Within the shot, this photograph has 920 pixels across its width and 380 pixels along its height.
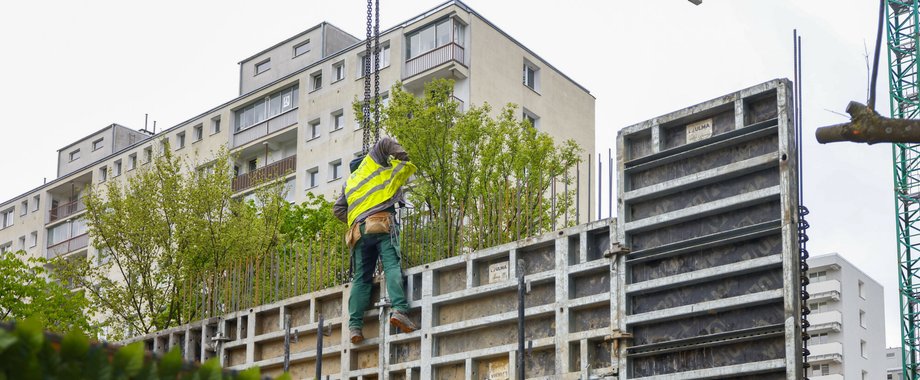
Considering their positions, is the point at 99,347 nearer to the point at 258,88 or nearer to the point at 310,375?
the point at 310,375

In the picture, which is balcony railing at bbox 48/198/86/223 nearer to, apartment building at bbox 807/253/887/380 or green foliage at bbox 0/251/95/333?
green foliage at bbox 0/251/95/333

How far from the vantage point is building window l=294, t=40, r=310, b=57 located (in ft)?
165

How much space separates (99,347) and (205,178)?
2158cm

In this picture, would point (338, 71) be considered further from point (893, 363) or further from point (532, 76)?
point (893, 363)

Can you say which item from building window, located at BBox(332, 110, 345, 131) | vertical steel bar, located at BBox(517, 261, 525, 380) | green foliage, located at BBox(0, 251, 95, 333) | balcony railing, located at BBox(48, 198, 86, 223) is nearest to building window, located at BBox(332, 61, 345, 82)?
building window, located at BBox(332, 110, 345, 131)

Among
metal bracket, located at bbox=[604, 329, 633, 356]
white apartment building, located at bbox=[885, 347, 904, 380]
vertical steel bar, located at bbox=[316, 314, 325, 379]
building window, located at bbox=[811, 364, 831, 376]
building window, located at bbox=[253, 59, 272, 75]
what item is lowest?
metal bracket, located at bbox=[604, 329, 633, 356]

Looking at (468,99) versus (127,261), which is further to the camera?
(468,99)

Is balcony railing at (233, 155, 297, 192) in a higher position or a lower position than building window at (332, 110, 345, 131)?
lower

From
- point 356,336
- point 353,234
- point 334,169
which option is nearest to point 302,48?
point 334,169

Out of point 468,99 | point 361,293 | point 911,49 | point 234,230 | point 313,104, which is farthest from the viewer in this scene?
point 911,49

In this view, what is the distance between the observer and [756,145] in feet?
37.5

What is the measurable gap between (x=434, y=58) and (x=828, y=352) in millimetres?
37253

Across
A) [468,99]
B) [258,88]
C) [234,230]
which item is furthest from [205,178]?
[258,88]

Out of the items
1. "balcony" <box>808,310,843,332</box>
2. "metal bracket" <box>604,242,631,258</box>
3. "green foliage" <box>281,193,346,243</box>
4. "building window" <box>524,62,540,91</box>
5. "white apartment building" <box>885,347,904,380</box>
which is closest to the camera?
"metal bracket" <box>604,242,631,258</box>
